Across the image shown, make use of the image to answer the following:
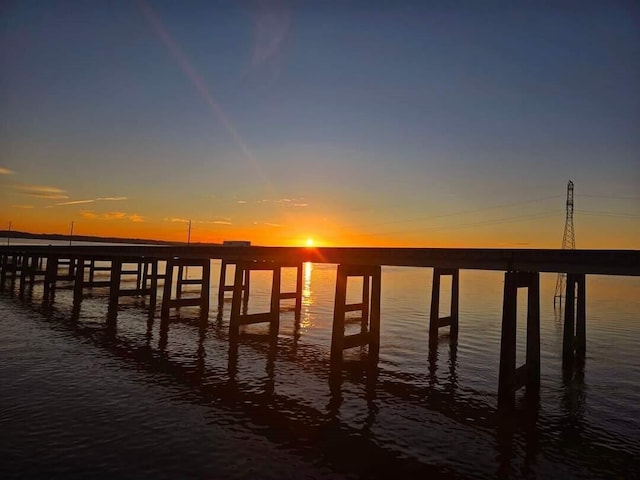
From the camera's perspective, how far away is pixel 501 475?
27.9ft

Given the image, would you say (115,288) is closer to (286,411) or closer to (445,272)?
(286,411)

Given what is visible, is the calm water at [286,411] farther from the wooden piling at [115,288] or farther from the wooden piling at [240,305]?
the wooden piling at [115,288]

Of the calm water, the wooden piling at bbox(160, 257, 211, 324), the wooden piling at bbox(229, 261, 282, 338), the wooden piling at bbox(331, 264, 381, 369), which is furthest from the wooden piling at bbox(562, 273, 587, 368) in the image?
the wooden piling at bbox(160, 257, 211, 324)

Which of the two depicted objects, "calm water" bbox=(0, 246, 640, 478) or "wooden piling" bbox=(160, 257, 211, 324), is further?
"wooden piling" bbox=(160, 257, 211, 324)

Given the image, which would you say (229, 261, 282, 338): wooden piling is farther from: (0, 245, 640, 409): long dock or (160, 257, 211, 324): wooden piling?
(160, 257, 211, 324): wooden piling

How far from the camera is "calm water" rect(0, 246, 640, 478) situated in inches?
339

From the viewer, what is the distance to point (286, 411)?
1135 centimetres

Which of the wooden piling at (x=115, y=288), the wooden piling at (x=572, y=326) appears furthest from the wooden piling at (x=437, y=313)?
the wooden piling at (x=115, y=288)

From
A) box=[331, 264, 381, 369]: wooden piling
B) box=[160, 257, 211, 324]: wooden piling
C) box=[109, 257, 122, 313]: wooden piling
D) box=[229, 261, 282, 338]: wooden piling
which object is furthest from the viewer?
box=[109, 257, 122, 313]: wooden piling

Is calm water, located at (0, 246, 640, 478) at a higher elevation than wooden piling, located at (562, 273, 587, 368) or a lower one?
lower

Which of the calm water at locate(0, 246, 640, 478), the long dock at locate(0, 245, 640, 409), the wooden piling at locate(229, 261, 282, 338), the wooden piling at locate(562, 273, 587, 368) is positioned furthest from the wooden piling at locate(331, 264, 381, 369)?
the wooden piling at locate(562, 273, 587, 368)

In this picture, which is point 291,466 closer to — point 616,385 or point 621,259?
point 621,259

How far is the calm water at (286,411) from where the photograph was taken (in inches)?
339

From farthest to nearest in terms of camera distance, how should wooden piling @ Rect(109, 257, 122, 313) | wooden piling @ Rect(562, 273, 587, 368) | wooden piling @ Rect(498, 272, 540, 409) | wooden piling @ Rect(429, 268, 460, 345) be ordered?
1. wooden piling @ Rect(109, 257, 122, 313)
2. wooden piling @ Rect(429, 268, 460, 345)
3. wooden piling @ Rect(562, 273, 587, 368)
4. wooden piling @ Rect(498, 272, 540, 409)
